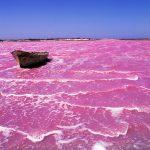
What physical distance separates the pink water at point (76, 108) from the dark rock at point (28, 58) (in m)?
0.38

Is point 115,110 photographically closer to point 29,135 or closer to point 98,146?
point 98,146

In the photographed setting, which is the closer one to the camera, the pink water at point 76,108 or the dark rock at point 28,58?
the pink water at point 76,108

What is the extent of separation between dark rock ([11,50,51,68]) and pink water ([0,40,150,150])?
0.38m

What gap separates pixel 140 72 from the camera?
14523 mm

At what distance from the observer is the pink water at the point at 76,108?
8.02 m

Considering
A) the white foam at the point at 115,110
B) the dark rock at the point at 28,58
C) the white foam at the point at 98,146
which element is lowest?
the white foam at the point at 98,146

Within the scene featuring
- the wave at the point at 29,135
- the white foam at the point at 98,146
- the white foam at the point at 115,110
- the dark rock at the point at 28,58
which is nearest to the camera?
the white foam at the point at 98,146

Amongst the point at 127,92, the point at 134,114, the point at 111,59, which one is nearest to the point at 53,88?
the point at 127,92

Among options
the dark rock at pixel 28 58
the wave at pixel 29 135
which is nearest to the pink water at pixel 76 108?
the wave at pixel 29 135

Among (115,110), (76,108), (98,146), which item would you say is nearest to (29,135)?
(98,146)

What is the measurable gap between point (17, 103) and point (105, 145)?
4.21 metres

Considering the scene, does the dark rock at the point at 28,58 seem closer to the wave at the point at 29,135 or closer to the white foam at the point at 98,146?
the wave at the point at 29,135

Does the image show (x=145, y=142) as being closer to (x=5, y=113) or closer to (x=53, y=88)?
(x=5, y=113)

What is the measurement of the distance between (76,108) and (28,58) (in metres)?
6.33
